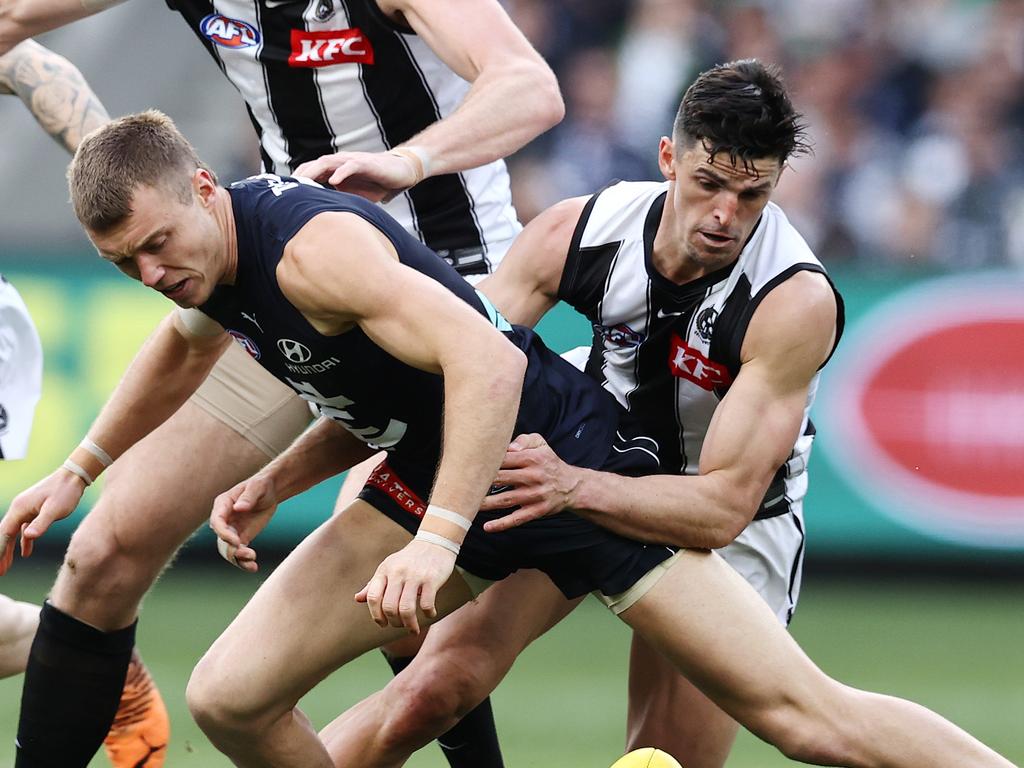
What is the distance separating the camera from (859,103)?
960 cm

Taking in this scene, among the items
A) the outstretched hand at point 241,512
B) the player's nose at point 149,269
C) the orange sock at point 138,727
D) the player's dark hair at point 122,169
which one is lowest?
the orange sock at point 138,727

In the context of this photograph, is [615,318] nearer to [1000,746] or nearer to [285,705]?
[285,705]

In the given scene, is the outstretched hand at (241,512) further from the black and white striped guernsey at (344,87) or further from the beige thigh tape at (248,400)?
the black and white striped guernsey at (344,87)

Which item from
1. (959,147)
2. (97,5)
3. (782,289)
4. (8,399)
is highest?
(97,5)

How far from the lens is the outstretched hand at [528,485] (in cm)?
375

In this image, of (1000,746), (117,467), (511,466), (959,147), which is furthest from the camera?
(959,147)

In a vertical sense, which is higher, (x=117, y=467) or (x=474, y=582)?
(x=117, y=467)

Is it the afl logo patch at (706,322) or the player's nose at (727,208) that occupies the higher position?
the player's nose at (727,208)

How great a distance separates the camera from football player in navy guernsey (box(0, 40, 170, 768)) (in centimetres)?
483

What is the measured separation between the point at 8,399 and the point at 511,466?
1818 millimetres

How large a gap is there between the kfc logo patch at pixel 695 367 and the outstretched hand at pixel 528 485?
552 millimetres

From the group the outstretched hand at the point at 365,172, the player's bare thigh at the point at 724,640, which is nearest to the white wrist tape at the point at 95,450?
the outstretched hand at the point at 365,172

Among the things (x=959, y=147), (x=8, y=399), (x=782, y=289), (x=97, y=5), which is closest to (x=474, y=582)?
(x=782, y=289)

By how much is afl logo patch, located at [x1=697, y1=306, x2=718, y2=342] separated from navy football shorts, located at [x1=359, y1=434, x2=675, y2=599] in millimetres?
313
